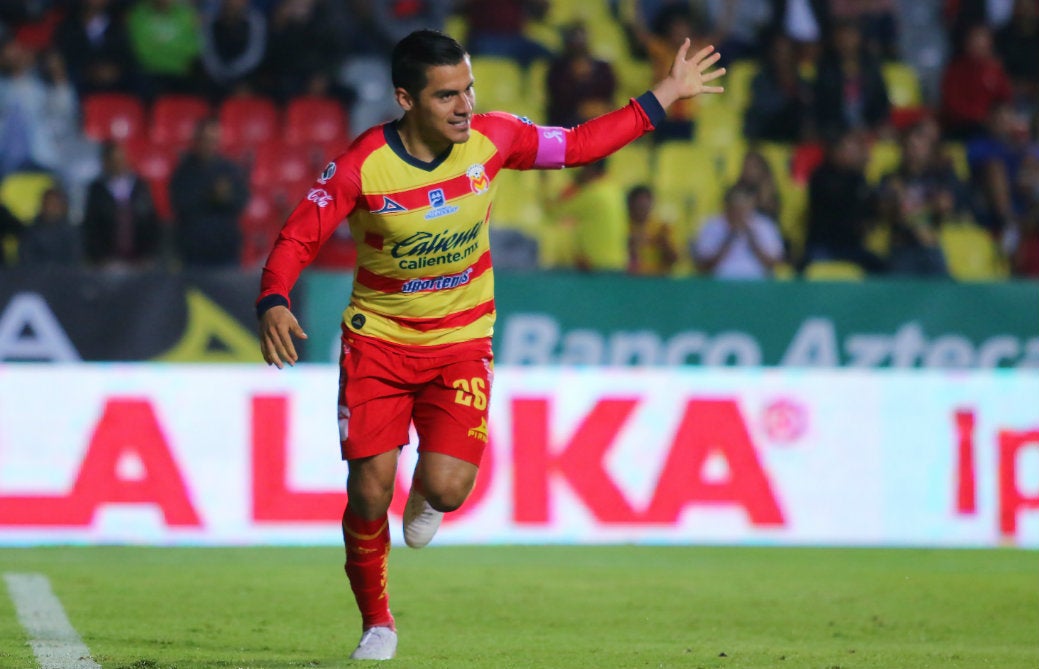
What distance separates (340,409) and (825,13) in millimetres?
10616

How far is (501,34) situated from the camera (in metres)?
14.8

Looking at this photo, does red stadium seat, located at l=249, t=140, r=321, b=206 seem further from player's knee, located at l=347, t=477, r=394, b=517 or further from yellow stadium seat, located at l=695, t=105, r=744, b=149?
player's knee, located at l=347, t=477, r=394, b=517

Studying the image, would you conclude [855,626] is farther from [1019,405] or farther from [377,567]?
[1019,405]

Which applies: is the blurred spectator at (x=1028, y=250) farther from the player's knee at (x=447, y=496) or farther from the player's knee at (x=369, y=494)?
the player's knee at (x=369, y=494)

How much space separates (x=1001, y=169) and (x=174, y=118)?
734 cm

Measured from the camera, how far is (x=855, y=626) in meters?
6.94

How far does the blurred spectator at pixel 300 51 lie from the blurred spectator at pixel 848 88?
4408 millimetres

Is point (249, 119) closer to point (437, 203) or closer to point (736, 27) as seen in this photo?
point (736, 27)

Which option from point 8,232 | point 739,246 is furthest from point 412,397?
point 739,246

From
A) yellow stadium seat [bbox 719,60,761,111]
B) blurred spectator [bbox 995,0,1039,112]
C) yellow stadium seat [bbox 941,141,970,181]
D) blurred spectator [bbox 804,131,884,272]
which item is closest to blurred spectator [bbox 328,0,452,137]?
yellow stadium seat [bbox 719,60,761,111]

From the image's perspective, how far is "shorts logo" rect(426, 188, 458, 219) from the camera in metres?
5.63

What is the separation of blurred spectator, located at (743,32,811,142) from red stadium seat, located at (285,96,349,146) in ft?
12.2

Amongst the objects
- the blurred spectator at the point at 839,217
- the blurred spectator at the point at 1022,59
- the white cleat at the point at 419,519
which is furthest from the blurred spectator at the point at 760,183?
the white cleat at the point at 419,519

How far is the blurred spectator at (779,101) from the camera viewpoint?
47.6 ft
